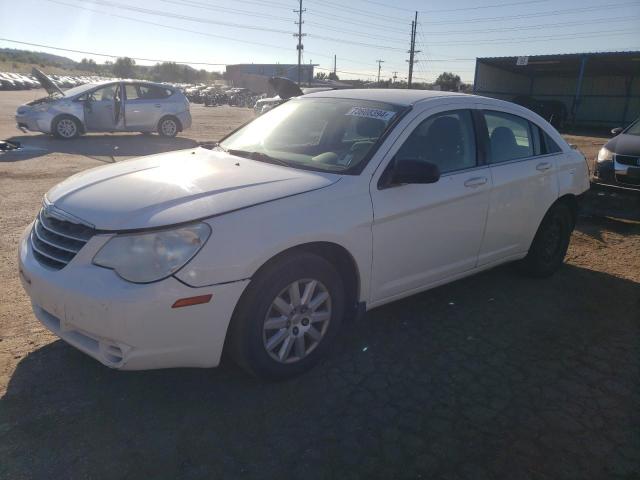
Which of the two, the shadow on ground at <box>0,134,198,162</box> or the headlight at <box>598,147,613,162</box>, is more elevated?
the headlight at <box>598,147,613,162</box>

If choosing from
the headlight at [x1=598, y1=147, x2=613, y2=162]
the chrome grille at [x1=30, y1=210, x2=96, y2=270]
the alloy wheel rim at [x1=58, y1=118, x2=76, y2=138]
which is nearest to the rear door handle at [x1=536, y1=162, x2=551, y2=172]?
the chrome grille at [x1=30, y1=210, x2=96, y2=270]

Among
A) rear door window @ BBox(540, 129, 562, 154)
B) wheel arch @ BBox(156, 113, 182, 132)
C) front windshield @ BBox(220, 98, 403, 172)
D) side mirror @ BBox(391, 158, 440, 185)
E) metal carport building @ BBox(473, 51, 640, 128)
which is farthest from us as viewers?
metal carport building @ BBox(473, 51, 640, 128)

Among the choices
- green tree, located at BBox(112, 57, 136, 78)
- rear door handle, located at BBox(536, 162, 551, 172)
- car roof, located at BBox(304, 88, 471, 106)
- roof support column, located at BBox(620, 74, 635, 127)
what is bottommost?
rear door handle, located at BBox(536, 162, 551, 172)

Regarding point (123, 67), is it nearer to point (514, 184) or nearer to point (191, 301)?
point (514, 184)

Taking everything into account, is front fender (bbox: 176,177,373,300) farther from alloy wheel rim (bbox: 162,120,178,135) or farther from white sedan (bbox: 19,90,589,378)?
alloy wheel rim (bbox: 162,120,178,135)

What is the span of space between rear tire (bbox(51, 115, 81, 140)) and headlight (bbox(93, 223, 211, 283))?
13.3m

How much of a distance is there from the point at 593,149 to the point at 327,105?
18.6 metres

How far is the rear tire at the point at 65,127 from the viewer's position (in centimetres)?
1395

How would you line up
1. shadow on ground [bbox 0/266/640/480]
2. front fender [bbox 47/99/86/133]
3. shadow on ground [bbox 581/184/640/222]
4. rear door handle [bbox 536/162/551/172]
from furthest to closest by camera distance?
front fender [bbox 47/99/86/133] < shadow on ground [bbox 581/184/640/222] < rear door handle [bbox 536/162/551/172] < shadow on ground [bbox 0/266/640/480]

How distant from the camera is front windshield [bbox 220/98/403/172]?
348 cm

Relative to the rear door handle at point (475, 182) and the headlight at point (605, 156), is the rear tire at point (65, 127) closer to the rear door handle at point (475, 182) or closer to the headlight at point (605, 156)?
the headlight at point (605, 156)

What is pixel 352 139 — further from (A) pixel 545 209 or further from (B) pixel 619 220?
(B) pixel 619 220

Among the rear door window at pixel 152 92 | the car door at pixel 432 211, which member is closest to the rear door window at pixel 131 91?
the rear door window at pixel 152 92

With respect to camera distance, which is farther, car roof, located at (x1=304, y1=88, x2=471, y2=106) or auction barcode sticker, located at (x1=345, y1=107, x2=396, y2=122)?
car roof, located at (x1=304, y1=88, x2=471, y2=106)
